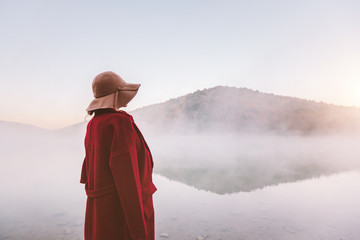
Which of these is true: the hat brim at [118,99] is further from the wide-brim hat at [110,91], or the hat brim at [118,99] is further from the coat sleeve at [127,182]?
the coat sleeve at [127,182]

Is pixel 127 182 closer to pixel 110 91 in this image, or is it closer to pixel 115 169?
pixel 115 169

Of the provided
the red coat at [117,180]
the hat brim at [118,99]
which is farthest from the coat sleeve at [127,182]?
the hat brim at [118,99]

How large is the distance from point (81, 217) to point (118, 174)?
267 inches

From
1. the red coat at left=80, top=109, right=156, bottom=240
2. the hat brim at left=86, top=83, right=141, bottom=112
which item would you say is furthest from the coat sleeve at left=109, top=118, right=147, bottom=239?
the hat brim at left=86, top=83, right=141, bottom=112

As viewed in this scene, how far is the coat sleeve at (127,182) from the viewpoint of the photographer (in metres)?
1.80

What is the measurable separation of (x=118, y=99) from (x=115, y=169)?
2.03ft

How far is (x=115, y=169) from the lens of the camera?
181 centimetres

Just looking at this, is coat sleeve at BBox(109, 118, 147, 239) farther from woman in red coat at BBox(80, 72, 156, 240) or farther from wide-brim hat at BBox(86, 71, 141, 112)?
wide-brim hat at BBox(86, 71, 141, 112)

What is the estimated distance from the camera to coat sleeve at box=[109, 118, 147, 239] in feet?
5.92

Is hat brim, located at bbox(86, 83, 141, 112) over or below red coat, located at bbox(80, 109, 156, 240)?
over

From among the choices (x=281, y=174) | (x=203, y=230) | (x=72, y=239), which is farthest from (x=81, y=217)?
(x=281, y=174)

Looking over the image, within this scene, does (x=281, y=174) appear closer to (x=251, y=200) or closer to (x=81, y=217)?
(x=251, y=200)

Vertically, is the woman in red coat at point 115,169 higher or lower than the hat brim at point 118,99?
lower

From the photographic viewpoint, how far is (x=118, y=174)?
1812 millimetres
